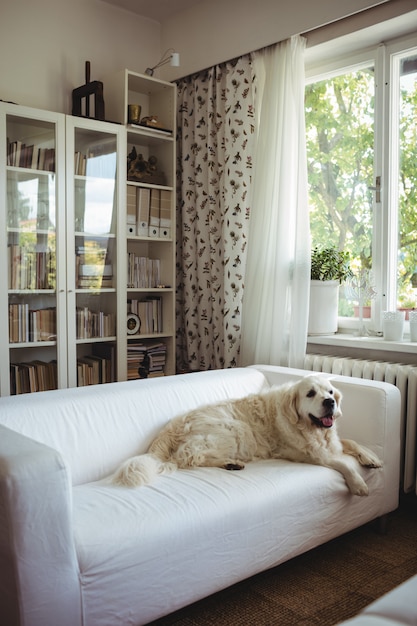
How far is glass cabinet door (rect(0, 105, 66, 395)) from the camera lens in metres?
3.12

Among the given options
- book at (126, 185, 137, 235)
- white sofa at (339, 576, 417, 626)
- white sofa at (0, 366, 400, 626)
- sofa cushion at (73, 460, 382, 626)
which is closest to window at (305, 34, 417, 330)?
white sofa at (0, 366, 400, 626)

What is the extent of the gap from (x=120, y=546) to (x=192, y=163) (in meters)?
2.87

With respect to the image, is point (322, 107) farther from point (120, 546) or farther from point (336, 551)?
point (120, 546)

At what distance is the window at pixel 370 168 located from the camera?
321cm

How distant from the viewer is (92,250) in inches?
136

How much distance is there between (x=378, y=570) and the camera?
2.27 m

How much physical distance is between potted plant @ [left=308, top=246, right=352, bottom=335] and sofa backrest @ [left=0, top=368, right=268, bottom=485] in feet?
3.19

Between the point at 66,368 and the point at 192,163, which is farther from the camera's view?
the point at 192,163

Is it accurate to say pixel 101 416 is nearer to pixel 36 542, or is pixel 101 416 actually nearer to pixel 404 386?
pixel 36 542

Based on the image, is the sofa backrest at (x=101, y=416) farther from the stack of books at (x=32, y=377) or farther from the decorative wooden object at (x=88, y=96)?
the decorative wooden object at (x=88, y=96)

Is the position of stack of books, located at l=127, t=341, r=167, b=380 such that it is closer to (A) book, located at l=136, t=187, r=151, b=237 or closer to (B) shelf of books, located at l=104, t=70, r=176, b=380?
(B) shelf of books, located at l=104, t=70, r=176, b=380

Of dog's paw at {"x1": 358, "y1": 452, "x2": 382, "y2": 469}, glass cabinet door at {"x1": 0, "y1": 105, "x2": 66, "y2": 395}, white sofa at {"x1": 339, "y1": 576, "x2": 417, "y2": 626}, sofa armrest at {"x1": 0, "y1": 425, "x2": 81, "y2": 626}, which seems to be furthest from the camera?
glass cabinet door at {"x1": 0, "y1": 105, "x2": 66, "y2": 395}

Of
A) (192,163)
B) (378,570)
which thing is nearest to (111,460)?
(378,570)

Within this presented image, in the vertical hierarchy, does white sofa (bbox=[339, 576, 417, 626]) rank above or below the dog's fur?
above
